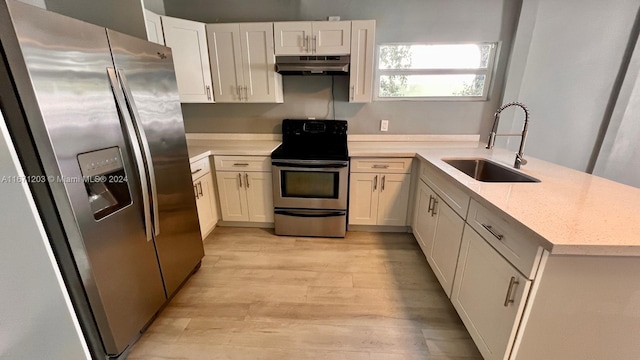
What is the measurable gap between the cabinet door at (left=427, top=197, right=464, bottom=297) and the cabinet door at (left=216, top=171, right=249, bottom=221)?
1871 mm

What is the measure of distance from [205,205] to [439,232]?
2.15 m

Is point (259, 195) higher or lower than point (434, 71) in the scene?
lower

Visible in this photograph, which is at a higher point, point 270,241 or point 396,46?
point 396,46

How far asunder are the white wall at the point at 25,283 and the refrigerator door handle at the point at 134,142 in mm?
434

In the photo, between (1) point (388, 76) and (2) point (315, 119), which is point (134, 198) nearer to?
(2) point (315, 119)

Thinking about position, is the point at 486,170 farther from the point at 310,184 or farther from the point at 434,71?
the point at 310,184

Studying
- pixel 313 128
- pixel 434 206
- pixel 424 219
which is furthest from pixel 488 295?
pixel 313 128

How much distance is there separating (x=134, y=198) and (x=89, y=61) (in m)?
0.68

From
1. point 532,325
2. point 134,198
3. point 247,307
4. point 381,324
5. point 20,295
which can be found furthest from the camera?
point 247,307

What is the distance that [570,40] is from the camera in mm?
2551

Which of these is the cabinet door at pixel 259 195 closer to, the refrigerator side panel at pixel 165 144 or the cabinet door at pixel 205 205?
the cabinet door at pixel 205 205

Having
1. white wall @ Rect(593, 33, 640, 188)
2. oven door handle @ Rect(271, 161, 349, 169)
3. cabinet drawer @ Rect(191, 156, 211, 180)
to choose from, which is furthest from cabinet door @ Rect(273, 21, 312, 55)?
white wall @ Rect(593, 33, 640, 188)

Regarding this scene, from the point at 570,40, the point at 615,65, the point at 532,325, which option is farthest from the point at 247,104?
the point at 615,65

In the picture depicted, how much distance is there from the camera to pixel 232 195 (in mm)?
2701
